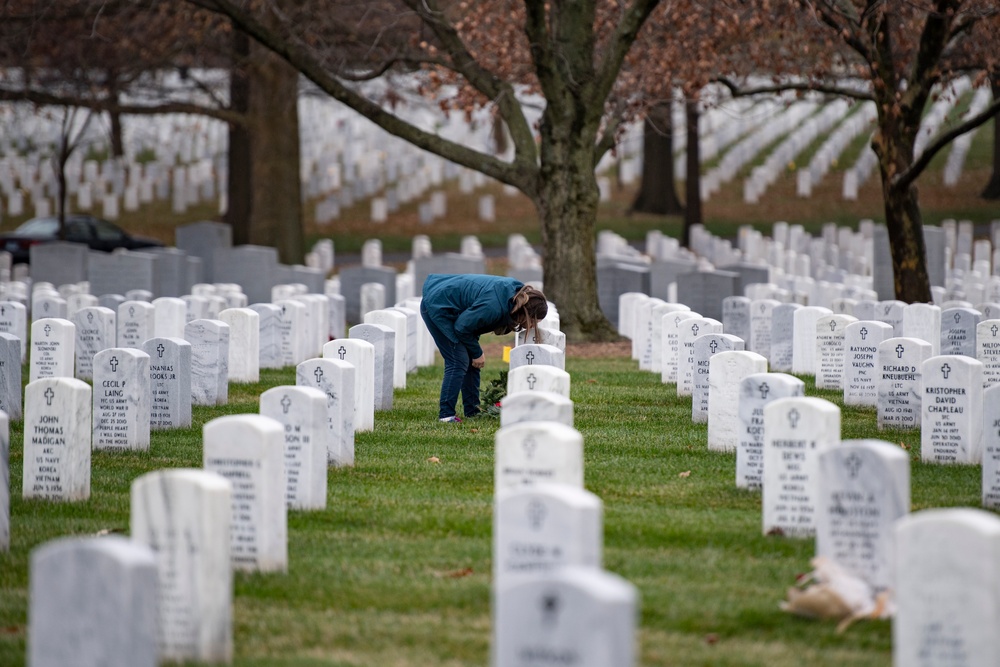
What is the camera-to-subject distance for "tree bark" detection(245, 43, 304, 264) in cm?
2639

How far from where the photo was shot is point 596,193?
1864 cm

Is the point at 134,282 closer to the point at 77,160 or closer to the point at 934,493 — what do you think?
the point at 934,493

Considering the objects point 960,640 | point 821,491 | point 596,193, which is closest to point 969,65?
point 596,193

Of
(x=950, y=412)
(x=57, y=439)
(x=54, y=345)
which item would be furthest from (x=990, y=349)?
(x=54, y=345)

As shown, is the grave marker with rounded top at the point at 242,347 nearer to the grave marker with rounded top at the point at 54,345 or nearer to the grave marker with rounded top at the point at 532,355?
the grave marker with rounded top at the point at 54,345

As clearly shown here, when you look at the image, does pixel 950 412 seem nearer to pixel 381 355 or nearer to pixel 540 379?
pixel 540 379

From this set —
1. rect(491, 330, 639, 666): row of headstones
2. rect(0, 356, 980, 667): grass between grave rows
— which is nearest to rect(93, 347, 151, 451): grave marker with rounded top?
rect(0, 356, 980, 667): grass between grave rows

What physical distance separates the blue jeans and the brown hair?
0.60 meters

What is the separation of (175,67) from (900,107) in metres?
16.4

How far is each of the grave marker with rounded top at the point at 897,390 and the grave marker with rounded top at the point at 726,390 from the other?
1.36 meters

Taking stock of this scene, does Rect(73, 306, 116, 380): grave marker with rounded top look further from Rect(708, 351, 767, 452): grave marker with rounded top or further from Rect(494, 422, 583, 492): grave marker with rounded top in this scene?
Rect(494, 422, 583, 492): grave marker with rounded top

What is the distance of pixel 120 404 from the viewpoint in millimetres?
9961

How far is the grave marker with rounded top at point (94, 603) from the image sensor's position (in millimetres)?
4430

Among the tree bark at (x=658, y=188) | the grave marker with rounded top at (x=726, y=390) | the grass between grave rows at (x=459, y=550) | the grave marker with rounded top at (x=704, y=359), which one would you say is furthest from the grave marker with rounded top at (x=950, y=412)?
the tree bark at (x=658, y=188)
